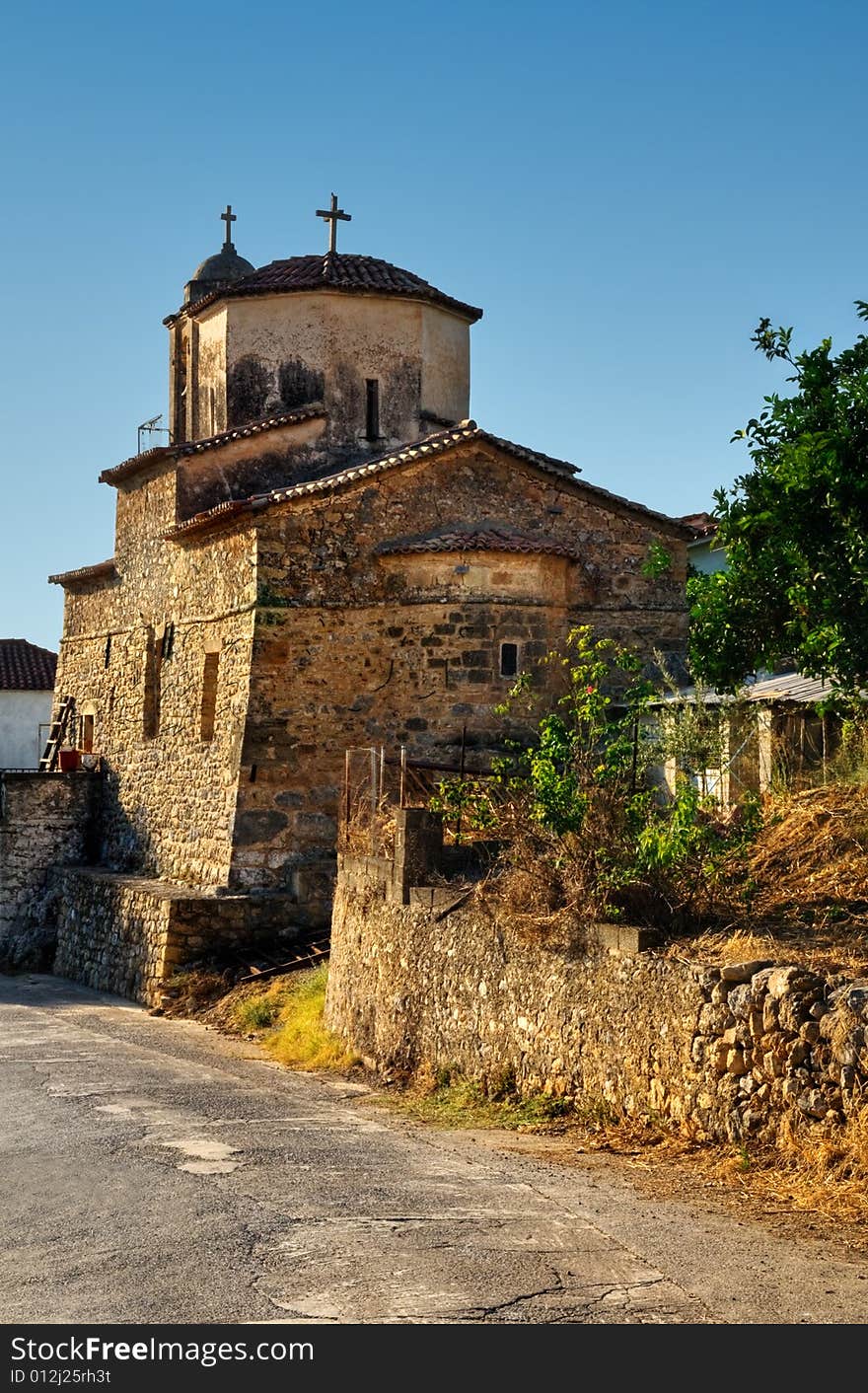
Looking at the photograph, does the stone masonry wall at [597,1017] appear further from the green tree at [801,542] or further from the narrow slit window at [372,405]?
the narrow slit window at [372,405]

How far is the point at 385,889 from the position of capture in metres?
14.3

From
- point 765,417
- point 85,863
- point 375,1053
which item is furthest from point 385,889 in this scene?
point 85,863

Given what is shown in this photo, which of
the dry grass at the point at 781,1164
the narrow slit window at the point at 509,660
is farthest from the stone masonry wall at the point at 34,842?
the dry grass at the point at 781,1164

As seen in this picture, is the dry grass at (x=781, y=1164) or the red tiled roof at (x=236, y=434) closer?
the dry grass at (x=781, y=1164)

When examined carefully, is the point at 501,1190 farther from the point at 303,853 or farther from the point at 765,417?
the point at 303,853

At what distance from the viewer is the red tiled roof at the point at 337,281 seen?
24.6 m

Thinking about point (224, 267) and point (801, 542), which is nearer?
point (801, 542)

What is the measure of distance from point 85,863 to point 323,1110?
14.8m

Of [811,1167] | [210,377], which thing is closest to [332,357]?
[210,377]

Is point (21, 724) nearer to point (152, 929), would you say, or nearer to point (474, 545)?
point (152, 929)

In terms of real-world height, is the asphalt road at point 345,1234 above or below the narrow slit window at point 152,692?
below

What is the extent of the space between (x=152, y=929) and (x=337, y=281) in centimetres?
1044

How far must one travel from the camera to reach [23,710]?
48.6 meters

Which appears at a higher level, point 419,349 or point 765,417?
point 419,349
